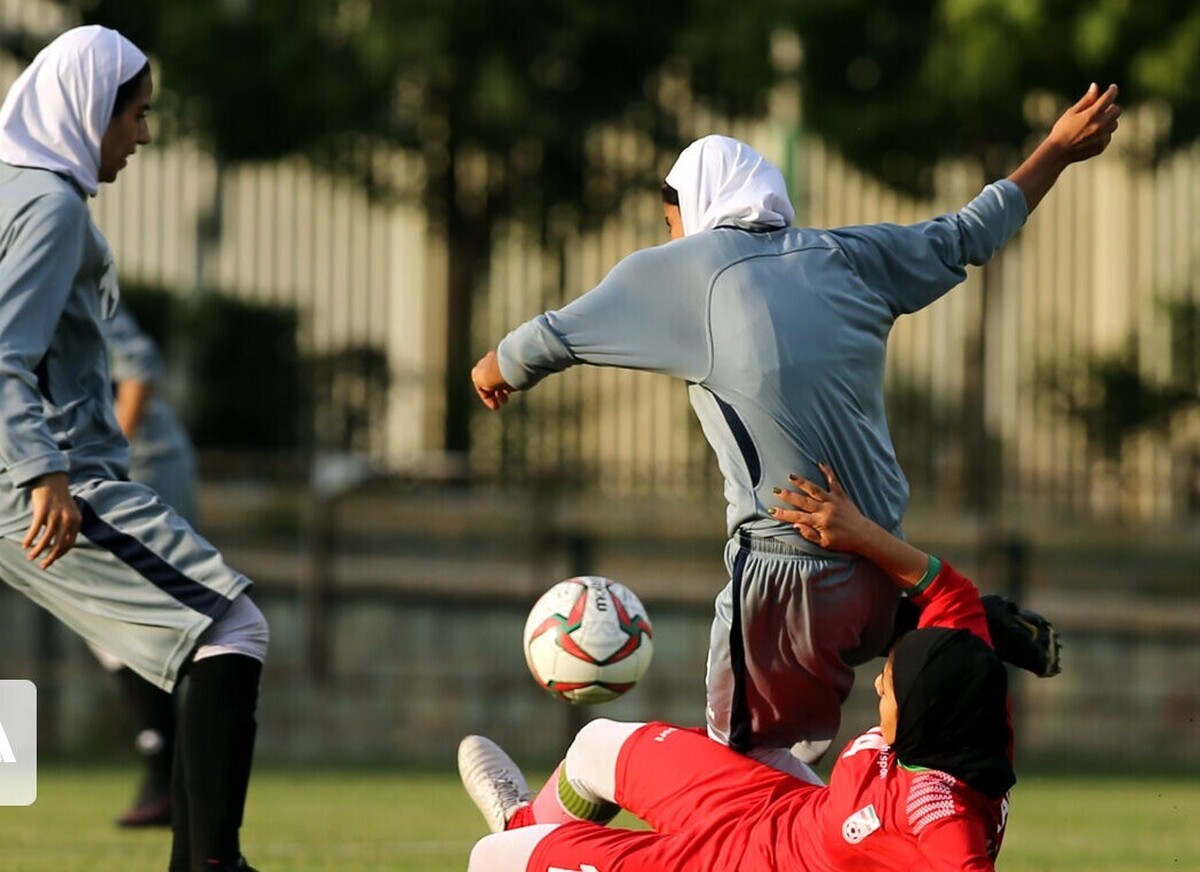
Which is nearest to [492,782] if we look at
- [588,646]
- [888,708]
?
[588,646]

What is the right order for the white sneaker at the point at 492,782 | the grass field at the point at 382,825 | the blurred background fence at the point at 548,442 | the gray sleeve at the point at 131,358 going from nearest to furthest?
1. the white sneaker at the point at 492,782
2. the grass field at the point at 382,825
3. the gray sleeve at the point at 131,358
4. the blurred background fence at the point at 548,442

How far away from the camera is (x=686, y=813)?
605 centimetres

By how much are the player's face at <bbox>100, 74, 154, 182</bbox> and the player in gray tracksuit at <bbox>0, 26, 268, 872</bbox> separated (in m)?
0.07

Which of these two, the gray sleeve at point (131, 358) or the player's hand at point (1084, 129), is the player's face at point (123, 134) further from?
the gray sleeve at point (131, 358)

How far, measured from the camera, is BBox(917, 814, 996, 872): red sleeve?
5.51m

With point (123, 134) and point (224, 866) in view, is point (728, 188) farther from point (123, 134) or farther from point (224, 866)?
point (224, 866)

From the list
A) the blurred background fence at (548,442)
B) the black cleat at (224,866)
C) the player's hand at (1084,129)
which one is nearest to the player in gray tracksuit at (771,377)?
the player's hand at (1084,129)

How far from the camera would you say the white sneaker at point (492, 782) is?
6824 mm

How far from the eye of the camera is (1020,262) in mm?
25047

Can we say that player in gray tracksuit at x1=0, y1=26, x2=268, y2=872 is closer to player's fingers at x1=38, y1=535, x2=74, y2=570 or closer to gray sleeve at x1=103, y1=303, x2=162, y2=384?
player's fingers at x1=38, y1=535, x2=74, y2=570

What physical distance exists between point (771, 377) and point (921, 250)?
0.56m

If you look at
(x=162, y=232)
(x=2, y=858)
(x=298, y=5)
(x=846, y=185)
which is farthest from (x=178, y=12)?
(x=2, y=858)

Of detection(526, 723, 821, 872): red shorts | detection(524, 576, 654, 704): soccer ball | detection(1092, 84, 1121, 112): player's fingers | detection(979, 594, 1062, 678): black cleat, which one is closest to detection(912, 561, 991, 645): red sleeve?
detection(979, 594, 1062, 678): black cleat

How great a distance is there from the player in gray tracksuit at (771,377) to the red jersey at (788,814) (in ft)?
0.59
